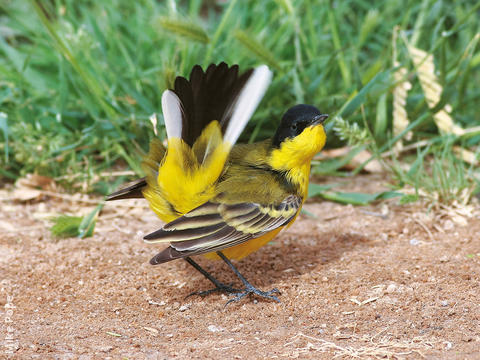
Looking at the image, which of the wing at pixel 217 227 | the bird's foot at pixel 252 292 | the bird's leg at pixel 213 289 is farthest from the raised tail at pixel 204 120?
the bird's foot at pixel 252 292

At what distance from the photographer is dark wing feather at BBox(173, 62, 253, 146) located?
3.19 meters

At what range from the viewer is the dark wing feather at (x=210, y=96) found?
3.19m

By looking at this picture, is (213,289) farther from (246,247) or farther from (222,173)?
(222,173)

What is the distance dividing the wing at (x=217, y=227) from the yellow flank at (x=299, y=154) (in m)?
0.18

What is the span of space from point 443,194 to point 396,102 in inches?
35.5

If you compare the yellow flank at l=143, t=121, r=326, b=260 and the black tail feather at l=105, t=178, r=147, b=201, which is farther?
the black tail feather at l=105, t=178, r=147, b=201

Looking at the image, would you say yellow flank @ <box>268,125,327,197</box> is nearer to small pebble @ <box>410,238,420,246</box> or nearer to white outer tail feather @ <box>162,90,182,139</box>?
white outer tail feather @ <box>162,90,182,139</box>

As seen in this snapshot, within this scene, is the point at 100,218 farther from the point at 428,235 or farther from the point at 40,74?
the point at 428,235

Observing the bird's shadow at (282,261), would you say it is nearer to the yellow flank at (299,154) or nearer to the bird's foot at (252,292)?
the bird's foot at (252,292)

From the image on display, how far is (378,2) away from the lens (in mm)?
6293

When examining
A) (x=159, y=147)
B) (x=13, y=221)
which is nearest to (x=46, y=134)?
(x=13, y=221)

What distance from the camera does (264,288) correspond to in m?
3.34

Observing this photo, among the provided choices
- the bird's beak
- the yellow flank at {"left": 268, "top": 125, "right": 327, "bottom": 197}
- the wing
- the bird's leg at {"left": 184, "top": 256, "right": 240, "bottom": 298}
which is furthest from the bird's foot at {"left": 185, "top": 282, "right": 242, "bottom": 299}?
the bird's beak

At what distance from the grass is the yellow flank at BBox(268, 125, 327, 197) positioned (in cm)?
71
